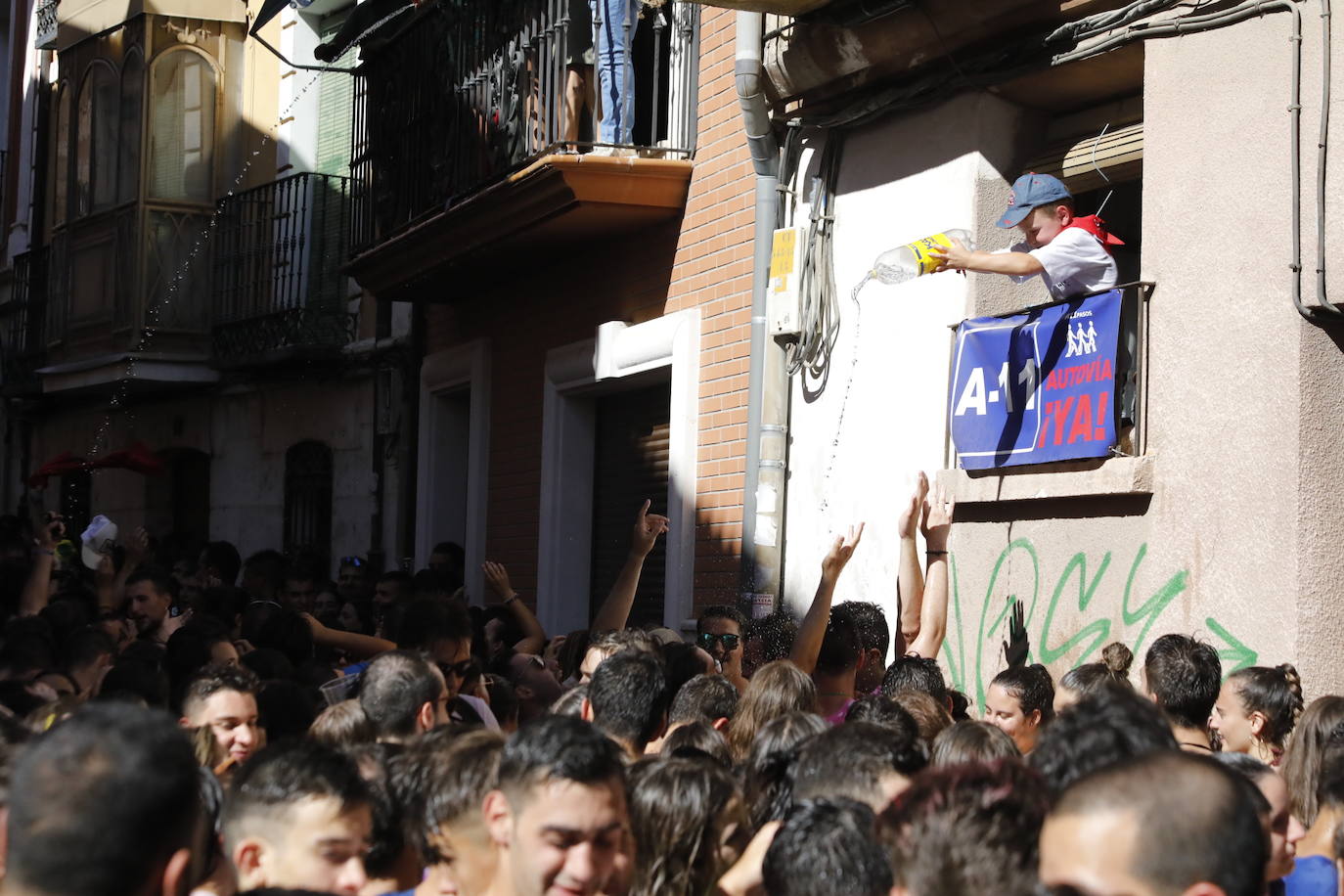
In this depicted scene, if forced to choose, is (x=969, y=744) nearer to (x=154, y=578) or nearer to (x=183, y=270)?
(x=154, y=578)

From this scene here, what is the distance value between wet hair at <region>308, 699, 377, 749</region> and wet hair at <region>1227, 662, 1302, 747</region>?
265cm

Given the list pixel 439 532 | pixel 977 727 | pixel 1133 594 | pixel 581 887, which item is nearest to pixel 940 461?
pixel 1133 594

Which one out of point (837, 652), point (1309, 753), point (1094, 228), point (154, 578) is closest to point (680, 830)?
point (1309, 753)

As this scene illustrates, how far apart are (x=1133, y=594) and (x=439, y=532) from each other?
758 centimetres

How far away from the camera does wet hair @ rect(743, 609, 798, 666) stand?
8156mm

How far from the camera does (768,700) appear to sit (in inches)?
209

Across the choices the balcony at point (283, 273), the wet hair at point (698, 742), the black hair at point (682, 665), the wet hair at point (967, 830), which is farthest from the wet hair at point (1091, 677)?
the balcony at point (283, 273)

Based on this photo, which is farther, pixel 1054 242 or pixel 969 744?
pixel 1054 242

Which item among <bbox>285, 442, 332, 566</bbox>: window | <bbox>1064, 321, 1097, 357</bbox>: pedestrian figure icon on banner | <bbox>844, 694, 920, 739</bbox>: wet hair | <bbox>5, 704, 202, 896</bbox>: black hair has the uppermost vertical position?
<bbox>1064, 321, 1097, 357</bbox>: pedestrian figure icon on banner

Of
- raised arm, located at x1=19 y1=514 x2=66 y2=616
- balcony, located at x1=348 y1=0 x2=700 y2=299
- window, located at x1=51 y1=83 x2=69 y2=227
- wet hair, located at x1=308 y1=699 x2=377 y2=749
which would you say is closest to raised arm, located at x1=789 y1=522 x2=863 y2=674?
wet hair, located at x1=308 y1=699 x2=377 y2=749

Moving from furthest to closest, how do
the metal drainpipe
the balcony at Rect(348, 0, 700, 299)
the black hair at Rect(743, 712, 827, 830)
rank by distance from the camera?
the balcony at Rect(348, 0, 700, 299) < the metal drainpipe < the black hair at Rect(743, 712, 827, 830)

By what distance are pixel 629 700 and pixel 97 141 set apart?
1440cm

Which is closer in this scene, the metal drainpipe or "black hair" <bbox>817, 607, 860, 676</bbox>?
"black hair" <bbox>817, 607, 860, 676</bbox>

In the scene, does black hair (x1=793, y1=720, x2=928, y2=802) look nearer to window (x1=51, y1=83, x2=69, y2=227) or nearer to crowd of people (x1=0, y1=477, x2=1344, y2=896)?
crowd of people (x1=0, y1=477, x2=1344, y2=896)
